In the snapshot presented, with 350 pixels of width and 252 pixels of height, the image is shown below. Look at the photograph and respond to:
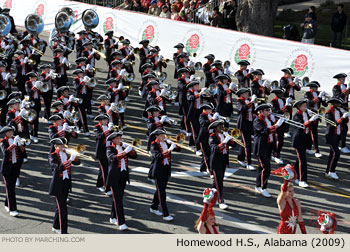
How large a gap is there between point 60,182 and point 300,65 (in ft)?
40.9

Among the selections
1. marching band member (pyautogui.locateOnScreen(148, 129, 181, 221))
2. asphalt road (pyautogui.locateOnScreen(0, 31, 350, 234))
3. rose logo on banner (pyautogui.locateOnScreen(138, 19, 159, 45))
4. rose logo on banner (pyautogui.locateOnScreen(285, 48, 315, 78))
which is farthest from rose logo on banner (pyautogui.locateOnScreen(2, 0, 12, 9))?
marching band member (pyautogui.locateOnScreen(148, 129, 181, 221))

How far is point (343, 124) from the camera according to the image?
644 inches

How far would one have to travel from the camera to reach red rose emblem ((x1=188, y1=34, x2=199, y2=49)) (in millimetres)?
25297

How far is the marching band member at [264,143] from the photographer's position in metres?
14.6

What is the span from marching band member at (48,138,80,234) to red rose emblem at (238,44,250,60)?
1267 cm

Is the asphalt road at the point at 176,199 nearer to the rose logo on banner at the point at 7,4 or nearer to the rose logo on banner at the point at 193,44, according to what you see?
the rose logo on banner at the point at 193,44

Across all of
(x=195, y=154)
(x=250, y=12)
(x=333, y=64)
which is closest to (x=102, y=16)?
(x=250, y=12)

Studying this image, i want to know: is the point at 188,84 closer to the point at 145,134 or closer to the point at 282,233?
the point at 145,134

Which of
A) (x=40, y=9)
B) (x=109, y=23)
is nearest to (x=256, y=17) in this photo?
(x=109, y=23)

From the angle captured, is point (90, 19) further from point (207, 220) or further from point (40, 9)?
point (207, 220)

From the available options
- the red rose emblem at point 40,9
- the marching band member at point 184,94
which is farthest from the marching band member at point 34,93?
the red rose emblem at point 40,9

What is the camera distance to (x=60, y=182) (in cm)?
1227

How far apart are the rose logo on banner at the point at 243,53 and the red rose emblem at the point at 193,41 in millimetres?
1967

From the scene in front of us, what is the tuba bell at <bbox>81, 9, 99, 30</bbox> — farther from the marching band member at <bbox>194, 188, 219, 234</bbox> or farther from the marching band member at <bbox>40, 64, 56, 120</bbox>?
the marching band member at <bbox>194, 188, 219, 234</bbox>
